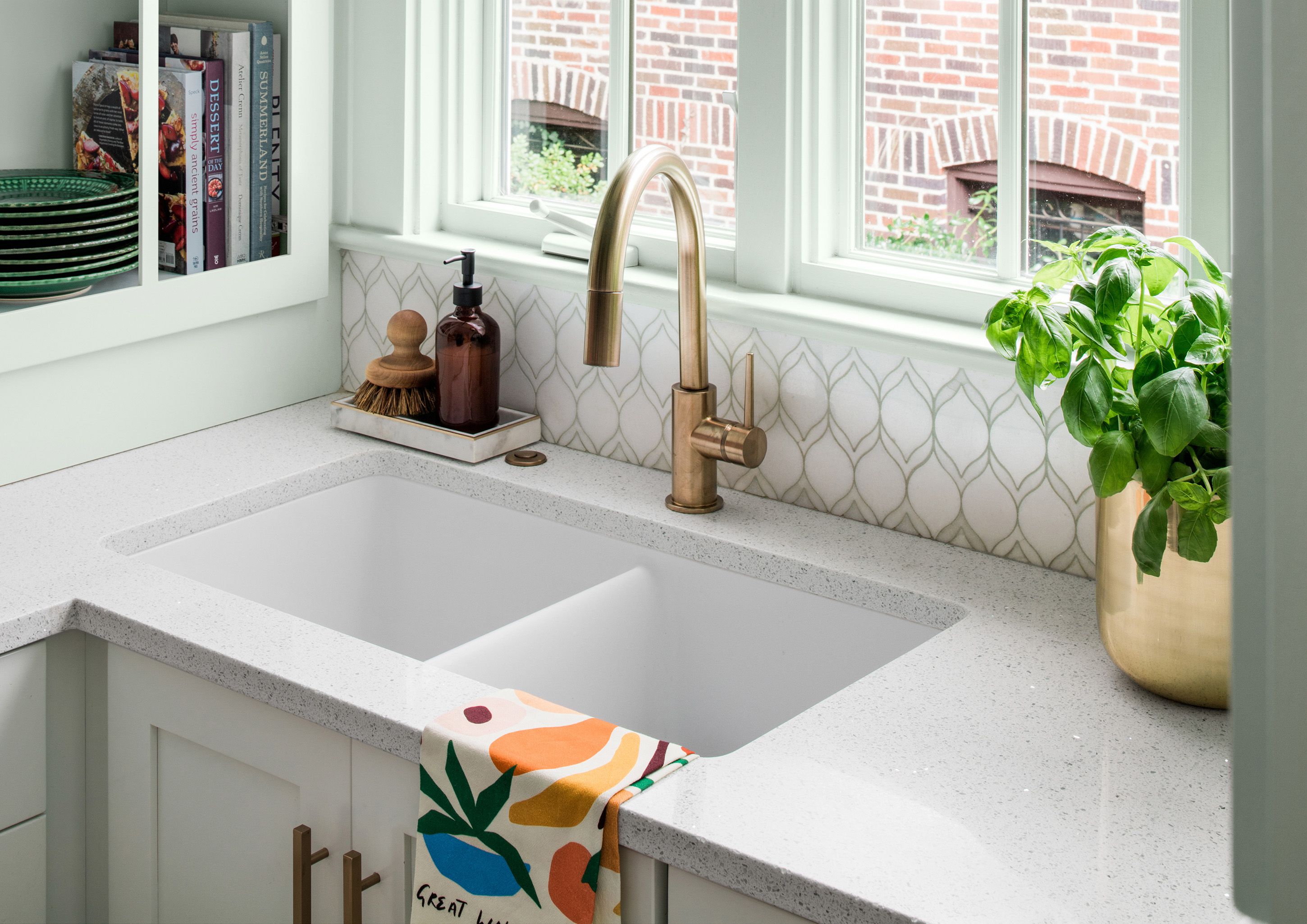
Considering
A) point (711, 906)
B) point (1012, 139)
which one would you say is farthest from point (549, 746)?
point (1012, 139)

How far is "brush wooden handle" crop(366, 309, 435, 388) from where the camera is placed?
1866mm

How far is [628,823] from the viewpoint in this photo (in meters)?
1.03

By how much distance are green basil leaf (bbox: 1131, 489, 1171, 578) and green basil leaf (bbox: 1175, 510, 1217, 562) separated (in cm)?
2

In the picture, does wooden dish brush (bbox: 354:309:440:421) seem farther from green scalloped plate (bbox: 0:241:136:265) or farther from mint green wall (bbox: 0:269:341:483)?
green scalloped plate (bbox: 0:241:136:265)

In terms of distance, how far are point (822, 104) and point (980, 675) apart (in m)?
0.72

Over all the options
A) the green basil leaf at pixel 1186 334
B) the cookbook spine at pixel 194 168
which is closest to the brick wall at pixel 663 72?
the cookbook spine at pixel 194 168

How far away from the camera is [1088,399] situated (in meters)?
1.11

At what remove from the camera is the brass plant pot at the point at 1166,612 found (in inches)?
44.4

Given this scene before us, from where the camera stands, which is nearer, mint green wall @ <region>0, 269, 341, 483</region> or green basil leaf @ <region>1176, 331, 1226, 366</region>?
green basil leaf @ <region>1176, 331, 1226, 366</region>

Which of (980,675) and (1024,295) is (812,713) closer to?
(980,675)

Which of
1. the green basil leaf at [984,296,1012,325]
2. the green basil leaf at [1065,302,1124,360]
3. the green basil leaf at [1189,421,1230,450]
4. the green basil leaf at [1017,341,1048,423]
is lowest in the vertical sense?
the green basil leaf at [1189,421,1230,450]

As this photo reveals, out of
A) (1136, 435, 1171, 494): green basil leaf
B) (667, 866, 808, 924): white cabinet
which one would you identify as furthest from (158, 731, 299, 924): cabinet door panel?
(1136, 435, 1171, 494): green basil leaf

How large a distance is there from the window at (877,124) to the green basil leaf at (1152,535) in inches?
14.1

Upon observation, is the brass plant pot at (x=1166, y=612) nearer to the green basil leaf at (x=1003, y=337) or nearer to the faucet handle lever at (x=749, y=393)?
the green basil leaf at (x=1003, y=337)
